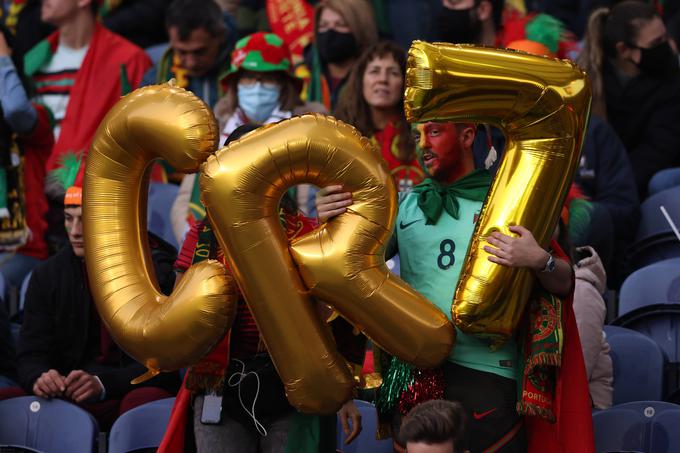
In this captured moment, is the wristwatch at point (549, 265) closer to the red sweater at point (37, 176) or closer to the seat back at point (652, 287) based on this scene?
the seat back at point (652, 287)

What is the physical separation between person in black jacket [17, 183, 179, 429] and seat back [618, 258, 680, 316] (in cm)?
184

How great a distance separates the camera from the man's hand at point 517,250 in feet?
12.8

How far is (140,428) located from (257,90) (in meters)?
2.10

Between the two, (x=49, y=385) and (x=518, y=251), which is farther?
(x=49, y=385)

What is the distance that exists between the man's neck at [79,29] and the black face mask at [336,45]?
1.32 meters

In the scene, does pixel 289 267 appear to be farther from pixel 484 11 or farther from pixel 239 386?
pixel 484 11

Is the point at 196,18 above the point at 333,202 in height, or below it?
above

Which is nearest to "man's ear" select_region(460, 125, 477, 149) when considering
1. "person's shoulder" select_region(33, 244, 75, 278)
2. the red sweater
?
"person's shoulder" select_region(33, 244, 75, 278)

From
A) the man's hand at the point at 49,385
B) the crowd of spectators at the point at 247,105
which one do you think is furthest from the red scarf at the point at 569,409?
the man's hand at the point at 49,385

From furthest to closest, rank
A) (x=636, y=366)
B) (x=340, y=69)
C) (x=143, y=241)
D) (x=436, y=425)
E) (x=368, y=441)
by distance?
(x=340, y=69)
(x=636, y=366)
(x=368, y=441)
(x=143, y=241)
(x=436, y=425)

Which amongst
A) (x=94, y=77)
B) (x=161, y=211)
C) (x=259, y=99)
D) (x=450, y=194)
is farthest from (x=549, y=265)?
(x=94, y=77)

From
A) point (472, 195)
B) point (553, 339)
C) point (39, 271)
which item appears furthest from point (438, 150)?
point (39, 271)

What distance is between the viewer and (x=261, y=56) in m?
6.52

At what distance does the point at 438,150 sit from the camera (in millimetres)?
4211
